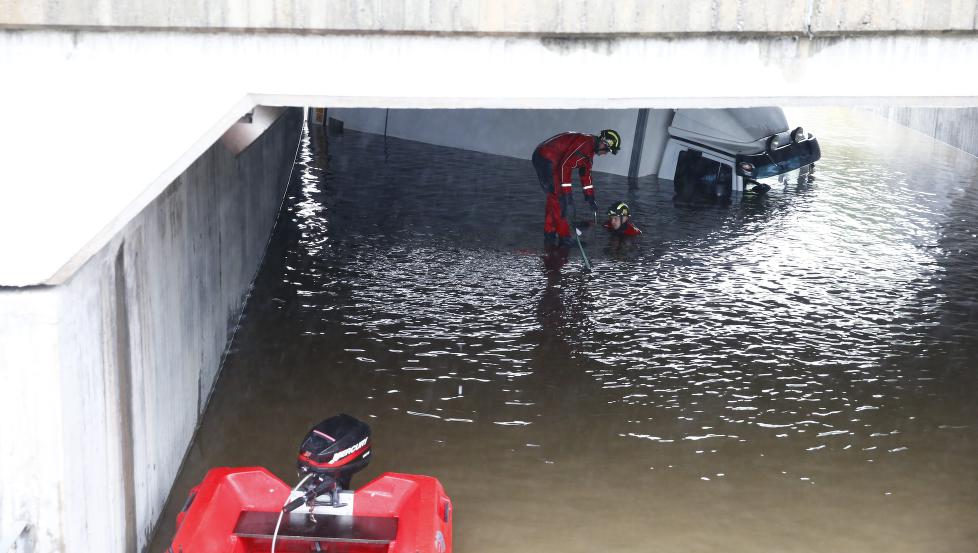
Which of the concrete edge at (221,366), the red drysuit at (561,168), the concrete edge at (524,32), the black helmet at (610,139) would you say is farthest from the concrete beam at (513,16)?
the red drysuit at (561,168)

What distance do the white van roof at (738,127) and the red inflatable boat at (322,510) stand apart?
483 inches

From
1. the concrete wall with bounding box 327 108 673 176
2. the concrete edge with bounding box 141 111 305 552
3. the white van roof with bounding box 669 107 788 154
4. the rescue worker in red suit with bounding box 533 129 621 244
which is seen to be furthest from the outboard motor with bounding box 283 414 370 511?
the concrete wall with bounding box 327 108 673 176

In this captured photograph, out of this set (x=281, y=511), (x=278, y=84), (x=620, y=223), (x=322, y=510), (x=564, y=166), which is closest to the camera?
(x=278, y=84)

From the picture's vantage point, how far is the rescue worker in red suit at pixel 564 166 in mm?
12156

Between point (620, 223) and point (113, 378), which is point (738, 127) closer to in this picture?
point (620, 223)

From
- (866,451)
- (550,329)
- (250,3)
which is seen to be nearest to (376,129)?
(550,329)

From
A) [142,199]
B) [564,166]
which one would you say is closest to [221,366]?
[142,199]

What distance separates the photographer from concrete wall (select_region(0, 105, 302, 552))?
14.4ft

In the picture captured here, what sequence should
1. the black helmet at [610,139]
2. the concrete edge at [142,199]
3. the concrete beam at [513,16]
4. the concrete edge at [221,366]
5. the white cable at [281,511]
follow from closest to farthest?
the concrete edge at [142,199], the concrete beam at [513,16], the white cable at [281,511], the concrete edge at [221,366], the black helmet at [610,139]

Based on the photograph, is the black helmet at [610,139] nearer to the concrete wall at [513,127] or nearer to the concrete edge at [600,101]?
the concrete wall at [513,127]

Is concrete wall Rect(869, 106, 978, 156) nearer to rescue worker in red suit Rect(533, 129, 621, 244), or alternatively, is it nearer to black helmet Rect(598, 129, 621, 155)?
rescue worker in red suit Rect(533, 129, 621, 244)

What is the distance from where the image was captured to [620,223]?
1327 centimetres

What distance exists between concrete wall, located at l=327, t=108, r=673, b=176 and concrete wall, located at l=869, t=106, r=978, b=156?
8.09 m

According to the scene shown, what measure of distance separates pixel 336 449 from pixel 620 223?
27.4ft
